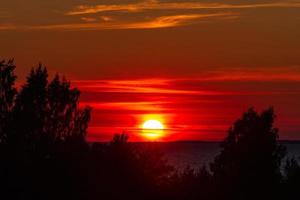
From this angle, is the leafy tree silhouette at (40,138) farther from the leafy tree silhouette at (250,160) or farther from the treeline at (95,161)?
the leafy tree silhouette at (250,160)

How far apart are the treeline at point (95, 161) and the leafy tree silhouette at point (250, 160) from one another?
55 millimetres

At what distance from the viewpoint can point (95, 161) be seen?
53.7 meters

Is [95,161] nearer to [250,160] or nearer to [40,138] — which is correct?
[40,138]

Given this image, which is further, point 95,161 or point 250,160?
point 250,160

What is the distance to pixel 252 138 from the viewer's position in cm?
6431

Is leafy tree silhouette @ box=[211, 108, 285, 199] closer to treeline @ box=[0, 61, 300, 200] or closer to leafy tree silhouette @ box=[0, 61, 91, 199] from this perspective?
treeline @ box=[0, 61, 300, 200]

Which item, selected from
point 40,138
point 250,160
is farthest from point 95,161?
point 250,160

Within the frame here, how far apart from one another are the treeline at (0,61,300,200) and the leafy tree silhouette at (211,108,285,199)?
0.18 ft

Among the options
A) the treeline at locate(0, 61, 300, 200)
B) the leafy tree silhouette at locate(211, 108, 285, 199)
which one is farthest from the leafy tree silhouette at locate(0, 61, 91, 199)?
the leafy tree silhouette at locate(211, 108, 285, 199)

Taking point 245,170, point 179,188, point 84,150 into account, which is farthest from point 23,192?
point 245,170

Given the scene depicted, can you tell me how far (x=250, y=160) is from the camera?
63.6 meters

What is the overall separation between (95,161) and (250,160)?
13533 millimetres

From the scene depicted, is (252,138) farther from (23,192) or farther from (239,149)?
(23,192)

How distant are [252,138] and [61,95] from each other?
516 inches
